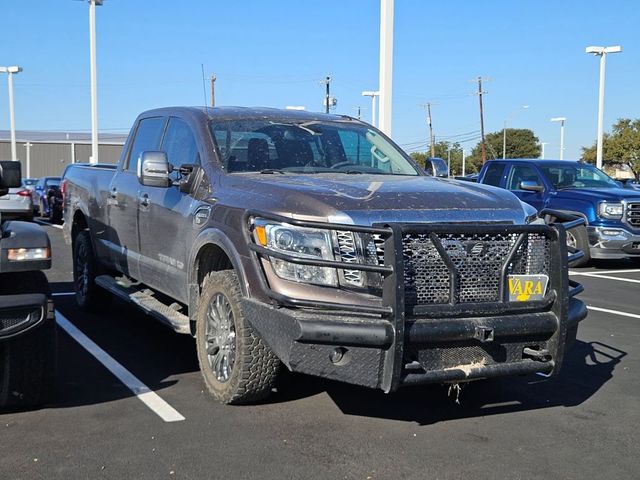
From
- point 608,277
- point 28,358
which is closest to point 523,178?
point 608,277

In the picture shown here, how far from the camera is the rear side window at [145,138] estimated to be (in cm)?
660

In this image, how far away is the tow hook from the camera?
4.32m

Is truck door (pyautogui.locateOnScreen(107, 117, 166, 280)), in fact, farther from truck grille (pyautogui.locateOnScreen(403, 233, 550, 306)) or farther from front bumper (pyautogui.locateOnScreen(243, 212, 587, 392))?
truck grille (pyautogui.locateOnScreen(403, 233, 550, 306))

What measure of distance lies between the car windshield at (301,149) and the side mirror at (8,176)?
1500mm

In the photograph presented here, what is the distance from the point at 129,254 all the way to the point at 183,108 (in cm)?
143

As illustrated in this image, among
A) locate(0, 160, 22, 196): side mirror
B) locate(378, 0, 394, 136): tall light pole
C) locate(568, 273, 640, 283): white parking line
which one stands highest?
locate(378, 0, 394, 136): tall light pole

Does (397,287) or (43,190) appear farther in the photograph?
(43,190)

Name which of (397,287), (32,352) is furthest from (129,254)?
(397,287)

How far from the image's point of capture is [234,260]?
4.49 metres

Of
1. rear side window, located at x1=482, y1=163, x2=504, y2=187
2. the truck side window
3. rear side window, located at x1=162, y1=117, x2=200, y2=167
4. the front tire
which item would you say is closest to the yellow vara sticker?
the front tire

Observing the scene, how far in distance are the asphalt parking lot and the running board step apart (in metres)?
0.40

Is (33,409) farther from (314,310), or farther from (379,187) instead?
(379,187)

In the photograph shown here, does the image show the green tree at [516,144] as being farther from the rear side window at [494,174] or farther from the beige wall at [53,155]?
the rear side window at [494,174]

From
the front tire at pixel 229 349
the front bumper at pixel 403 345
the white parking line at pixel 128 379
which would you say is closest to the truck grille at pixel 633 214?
the front bumper at pixel 403 345
